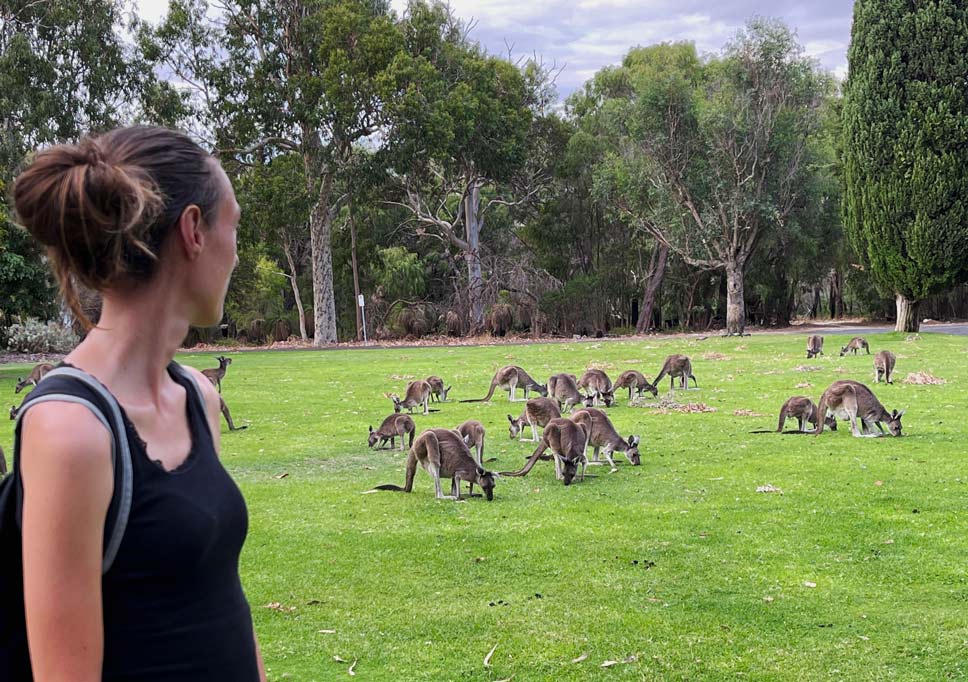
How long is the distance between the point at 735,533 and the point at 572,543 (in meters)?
1.33

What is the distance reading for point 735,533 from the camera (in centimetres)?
743

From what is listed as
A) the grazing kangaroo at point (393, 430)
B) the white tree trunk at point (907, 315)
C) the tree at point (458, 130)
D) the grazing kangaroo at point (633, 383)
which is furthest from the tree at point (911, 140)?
the grazing kangaroo at point (393, 430)

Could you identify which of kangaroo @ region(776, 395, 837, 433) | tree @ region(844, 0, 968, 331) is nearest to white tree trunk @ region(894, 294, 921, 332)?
tree @ region(844, 0, 968, 331)

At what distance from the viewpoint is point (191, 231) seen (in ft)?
5.77

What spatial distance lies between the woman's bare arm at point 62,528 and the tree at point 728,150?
120ft

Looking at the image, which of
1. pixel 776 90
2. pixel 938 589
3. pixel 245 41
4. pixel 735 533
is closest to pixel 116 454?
pixel 938 589

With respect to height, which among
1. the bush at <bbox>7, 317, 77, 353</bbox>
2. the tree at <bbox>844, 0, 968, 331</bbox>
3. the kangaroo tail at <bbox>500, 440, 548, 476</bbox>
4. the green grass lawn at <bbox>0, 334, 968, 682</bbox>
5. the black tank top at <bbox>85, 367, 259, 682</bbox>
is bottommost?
the green grass lawn at <bbox>0, 334, 968, 682</bbox>

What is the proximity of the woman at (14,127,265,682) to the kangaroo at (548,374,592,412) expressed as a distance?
522 inches

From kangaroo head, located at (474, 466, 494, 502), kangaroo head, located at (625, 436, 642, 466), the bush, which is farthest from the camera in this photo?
the bush

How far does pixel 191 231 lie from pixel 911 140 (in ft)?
114

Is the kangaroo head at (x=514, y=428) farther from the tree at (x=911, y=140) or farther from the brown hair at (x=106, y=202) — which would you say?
the tree at (x=911, y=140)

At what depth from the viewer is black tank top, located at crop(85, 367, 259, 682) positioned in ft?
5.34

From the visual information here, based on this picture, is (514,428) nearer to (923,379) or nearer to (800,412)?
(800,412)

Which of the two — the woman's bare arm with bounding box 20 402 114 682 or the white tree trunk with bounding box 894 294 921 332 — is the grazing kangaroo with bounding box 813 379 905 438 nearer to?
the woman's bare arm with bounding box 20 402 114 682
